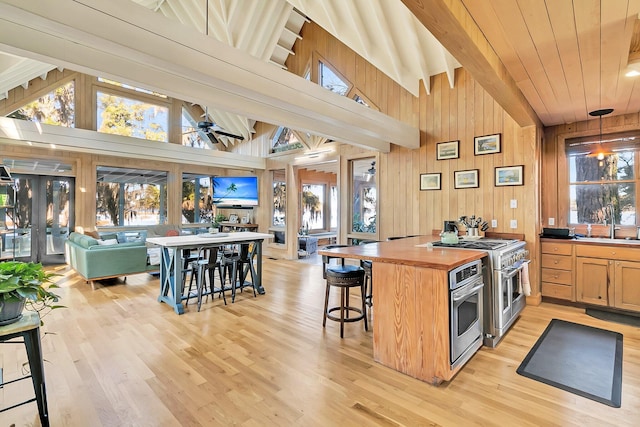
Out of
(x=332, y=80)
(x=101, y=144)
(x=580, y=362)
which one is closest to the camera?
(x=580, y=362)

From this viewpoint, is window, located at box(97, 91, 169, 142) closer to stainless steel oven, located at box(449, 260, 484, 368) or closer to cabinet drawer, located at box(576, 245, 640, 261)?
stainless steel oven, located at box(449, 260, 484, 368)

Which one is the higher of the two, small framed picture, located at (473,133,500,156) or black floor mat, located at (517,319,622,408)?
small framed picture, located at (473,133,500,156)

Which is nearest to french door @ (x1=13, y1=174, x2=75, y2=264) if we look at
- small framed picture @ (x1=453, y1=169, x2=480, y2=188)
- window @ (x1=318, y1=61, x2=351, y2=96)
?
window @ (x1=318, y1=61, x2=351, y2=96)

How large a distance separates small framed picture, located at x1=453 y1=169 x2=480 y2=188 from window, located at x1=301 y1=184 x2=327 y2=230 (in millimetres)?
5567

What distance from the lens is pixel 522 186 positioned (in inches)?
169

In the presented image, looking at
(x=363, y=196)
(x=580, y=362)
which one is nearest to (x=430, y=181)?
(x=363, y=196)

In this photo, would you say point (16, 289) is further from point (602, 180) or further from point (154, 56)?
point (602, 180)

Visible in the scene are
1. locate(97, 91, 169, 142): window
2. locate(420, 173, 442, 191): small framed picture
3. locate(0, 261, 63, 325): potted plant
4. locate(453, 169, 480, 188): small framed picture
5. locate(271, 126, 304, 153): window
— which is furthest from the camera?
locate(271, 126, 304, 153): window

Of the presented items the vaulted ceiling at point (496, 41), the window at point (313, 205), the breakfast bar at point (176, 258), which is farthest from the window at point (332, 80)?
the breakfast bar at point (176, 258)

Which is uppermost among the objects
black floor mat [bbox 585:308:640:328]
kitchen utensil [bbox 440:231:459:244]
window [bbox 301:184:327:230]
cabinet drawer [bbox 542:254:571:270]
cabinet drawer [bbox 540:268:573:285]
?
window [bbox 301:184:327:230]

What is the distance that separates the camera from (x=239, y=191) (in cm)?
888

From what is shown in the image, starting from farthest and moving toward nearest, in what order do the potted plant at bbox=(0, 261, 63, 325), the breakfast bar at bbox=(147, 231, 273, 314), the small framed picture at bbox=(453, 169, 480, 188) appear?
the small framed picture at bbox=(453, 169, 480, 188) → the breakfast bar at bbox=(147, 231, 273, 314) → the potted plant at bbox=(0, 261, 63, 325)

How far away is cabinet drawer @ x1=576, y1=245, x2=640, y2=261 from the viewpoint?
144 inches

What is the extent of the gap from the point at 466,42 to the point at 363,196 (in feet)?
14.9
